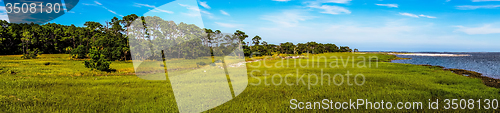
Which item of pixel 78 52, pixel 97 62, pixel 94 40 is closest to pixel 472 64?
pixel 97 62

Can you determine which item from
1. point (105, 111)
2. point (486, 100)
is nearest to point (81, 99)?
point (105, 111)

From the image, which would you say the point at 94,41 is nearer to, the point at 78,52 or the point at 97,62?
the point at 78,52

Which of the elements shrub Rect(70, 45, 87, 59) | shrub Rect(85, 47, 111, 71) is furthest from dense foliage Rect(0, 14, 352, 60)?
shrub Rect(85, 47, 111, 71)

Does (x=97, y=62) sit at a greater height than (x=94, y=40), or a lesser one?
lesser

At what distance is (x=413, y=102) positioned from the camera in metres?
11.0

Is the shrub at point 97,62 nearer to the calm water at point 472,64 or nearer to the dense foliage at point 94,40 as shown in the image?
the dense foliage at point 94,40

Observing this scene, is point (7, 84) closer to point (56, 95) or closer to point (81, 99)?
point (56, 95)

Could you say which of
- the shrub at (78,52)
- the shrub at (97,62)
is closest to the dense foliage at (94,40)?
the shrub at (78,52)

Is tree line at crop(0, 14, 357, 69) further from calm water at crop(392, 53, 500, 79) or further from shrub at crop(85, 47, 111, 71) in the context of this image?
calm water at crop(392, 53, 500, 79)

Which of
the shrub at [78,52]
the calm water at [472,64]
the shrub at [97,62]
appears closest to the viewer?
the shrub at [97,62]

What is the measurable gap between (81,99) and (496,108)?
2002cm

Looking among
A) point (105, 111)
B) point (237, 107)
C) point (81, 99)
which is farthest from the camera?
Answer: point (81, 99)

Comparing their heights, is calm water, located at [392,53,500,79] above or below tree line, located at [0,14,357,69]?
below

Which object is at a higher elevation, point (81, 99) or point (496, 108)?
point (81, 99)
